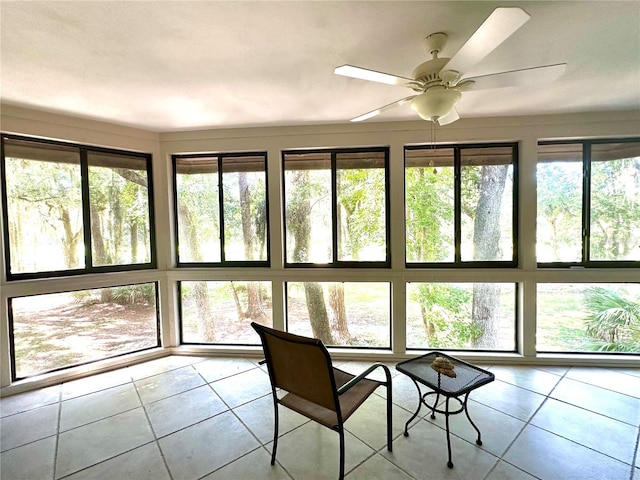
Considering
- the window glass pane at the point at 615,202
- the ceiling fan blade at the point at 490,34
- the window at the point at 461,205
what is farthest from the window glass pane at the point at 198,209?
the window glass pane at the point at 615,202

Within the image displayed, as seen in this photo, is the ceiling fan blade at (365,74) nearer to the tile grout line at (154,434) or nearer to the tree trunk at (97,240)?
the tile grout line at (154,434)

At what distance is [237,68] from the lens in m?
1.88

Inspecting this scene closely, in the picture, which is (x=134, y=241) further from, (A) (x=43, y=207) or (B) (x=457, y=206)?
(B) (x=457, y=206)

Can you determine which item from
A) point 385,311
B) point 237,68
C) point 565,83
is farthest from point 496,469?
point 237,68

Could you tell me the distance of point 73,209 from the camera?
282 centimetres

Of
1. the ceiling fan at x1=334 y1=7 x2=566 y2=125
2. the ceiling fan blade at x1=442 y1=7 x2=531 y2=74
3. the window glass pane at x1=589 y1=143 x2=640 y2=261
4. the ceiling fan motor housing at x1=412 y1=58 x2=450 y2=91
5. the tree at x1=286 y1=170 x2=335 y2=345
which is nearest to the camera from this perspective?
the ceiling fan blade at x1=442 y1=7 x2=531 y2=74

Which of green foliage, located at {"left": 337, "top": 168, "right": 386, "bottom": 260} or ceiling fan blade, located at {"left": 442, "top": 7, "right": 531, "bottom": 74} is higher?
ceiling fan blade, located at {"left": 442, "top": 7, "right": 531, "bottom": 74}

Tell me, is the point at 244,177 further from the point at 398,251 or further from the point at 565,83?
the point at 565,83

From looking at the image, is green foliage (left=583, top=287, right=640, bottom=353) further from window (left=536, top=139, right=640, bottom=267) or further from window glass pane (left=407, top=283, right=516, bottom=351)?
window glass pane (left=407, top=283, right=516, bottom=351)

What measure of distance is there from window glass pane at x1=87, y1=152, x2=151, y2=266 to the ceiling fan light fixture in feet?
10.4

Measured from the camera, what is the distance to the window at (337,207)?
3.12 meters

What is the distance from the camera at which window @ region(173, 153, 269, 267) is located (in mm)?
3266

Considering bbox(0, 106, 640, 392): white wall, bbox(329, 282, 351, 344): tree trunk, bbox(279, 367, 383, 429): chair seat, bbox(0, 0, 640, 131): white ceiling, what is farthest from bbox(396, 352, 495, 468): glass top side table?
bbox(0, 0, 640, 131): white ceiling

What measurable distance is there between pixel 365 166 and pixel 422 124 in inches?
29.3
